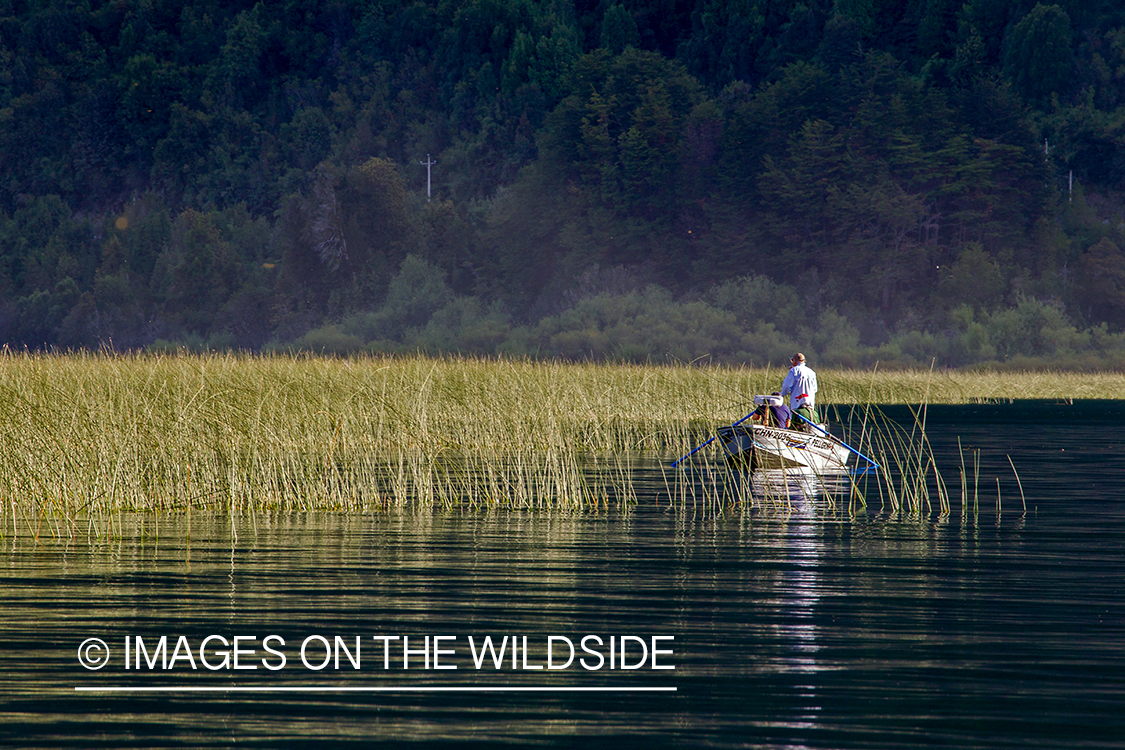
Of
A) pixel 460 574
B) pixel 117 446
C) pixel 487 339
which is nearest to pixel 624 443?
pixel 117 446

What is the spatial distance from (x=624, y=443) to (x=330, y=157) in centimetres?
6584

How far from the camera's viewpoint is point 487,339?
70.1 meters

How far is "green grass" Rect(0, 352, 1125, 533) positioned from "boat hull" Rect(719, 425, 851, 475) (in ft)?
5.31

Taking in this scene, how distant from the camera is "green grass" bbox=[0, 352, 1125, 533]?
13703 millimetres

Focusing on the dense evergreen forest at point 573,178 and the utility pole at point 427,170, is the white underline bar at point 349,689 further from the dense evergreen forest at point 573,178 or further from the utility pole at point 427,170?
the utility pole at point 427,170

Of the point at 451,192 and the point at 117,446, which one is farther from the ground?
the point at 451,192

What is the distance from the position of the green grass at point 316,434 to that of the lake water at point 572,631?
2.69ft

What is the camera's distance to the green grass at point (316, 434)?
13703 millimetres

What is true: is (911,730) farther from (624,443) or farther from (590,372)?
(590,372)

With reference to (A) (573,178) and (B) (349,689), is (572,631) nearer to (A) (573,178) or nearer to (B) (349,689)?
(B) (349,689)
